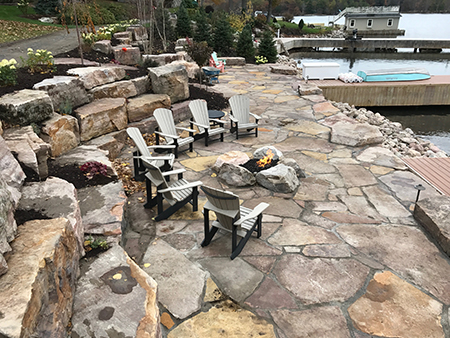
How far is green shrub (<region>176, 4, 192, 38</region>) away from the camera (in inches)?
587

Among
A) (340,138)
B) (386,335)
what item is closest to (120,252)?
(386,335)

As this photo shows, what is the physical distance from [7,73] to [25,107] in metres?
1.17

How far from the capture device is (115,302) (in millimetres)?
2346

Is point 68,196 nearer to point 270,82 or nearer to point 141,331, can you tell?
point 141,331

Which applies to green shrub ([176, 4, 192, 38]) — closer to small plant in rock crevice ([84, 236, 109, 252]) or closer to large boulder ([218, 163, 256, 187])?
large boulder ([218, 163, 256, 187])

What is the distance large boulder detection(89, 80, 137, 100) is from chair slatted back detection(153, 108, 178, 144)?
1.37m

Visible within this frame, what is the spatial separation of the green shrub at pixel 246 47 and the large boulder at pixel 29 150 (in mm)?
12402

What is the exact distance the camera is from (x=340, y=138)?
6402 millimetres

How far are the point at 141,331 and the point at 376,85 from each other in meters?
12.7

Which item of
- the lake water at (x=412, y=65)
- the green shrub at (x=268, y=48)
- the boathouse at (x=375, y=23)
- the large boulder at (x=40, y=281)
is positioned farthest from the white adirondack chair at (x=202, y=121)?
the boathouse at (x=375, y=23)

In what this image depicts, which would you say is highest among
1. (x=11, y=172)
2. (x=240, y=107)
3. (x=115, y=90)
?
(x=115, y=90)

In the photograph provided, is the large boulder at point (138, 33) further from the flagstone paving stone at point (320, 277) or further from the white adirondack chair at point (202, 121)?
the flagstone paving stone at point (320, 277)

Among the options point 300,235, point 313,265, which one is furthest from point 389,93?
point 313,265

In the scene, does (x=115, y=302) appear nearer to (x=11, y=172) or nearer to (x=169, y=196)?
(x=11, y=172)
